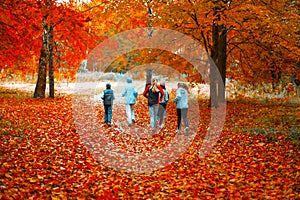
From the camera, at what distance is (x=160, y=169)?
8.58m

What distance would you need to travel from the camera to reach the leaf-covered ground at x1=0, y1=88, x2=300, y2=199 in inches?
266

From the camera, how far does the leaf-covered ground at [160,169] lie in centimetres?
676

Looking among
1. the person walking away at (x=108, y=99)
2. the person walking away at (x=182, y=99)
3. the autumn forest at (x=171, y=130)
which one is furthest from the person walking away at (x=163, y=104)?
the person walking away at (x=108, y=99)

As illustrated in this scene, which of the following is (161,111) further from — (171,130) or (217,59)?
(217,59)

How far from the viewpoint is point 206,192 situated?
272 inches

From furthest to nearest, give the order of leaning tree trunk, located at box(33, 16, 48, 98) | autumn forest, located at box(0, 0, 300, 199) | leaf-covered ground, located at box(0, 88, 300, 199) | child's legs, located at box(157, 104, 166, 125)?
leaning tree trunk, located at box(33, 16, 48, 98) → child's legs, located at box(157, 104, 166, 125) → autumn forest, located at box(0, 0, 300, 199) → leaf-covered ground, located at box(0, 88, 300, 199)

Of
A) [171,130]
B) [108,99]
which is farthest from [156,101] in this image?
[108,99]

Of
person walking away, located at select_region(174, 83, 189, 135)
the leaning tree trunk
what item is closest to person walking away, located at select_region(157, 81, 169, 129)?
person walking away, located at select_region(174, 83, 189, 135)

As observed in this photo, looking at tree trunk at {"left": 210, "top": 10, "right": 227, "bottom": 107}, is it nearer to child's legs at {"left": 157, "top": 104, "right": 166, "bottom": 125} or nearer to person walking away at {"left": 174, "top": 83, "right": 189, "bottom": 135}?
child's legs at {"left": 157, "top": 104, "right": 166, "bottom": 125}

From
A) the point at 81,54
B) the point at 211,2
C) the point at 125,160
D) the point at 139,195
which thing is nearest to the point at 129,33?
the point at 81,54

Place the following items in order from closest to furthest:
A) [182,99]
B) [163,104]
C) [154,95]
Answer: [182,99] → [154,95] → [163,104]

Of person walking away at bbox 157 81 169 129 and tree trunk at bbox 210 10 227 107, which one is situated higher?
tree trunk at bbox 210 10 227 107

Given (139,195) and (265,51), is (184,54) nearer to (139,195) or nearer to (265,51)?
(265,51)

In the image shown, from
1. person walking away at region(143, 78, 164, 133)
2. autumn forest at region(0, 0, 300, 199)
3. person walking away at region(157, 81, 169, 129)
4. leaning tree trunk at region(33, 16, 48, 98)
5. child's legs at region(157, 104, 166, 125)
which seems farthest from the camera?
leaning tree trunk at region(33, 16, 48, 98)
